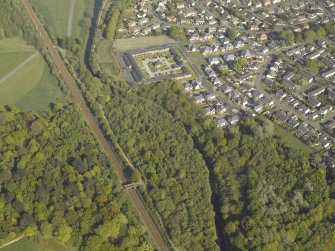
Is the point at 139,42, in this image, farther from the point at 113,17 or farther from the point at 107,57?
the point at 113,17

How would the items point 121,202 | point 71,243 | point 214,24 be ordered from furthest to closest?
point 214,24, point 121,202, point 71,243

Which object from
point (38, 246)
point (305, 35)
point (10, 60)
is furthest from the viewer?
point (305, 35)

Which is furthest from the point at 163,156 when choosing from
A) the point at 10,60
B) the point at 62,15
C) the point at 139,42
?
the point at 62,15

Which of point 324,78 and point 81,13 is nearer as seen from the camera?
point 324,78

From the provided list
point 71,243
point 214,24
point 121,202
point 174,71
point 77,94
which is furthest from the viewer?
point 214,24

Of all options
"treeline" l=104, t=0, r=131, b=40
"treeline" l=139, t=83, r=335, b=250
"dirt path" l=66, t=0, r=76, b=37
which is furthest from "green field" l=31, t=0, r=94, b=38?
"treeline" l=139, t=83, r=335, b=250

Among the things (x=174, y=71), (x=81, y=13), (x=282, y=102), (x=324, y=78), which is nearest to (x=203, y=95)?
(x=174, y=71)

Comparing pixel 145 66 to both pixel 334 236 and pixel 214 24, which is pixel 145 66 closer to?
pixel 214 24

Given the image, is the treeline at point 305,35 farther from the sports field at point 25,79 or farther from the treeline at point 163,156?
the sports field at point 25,79
